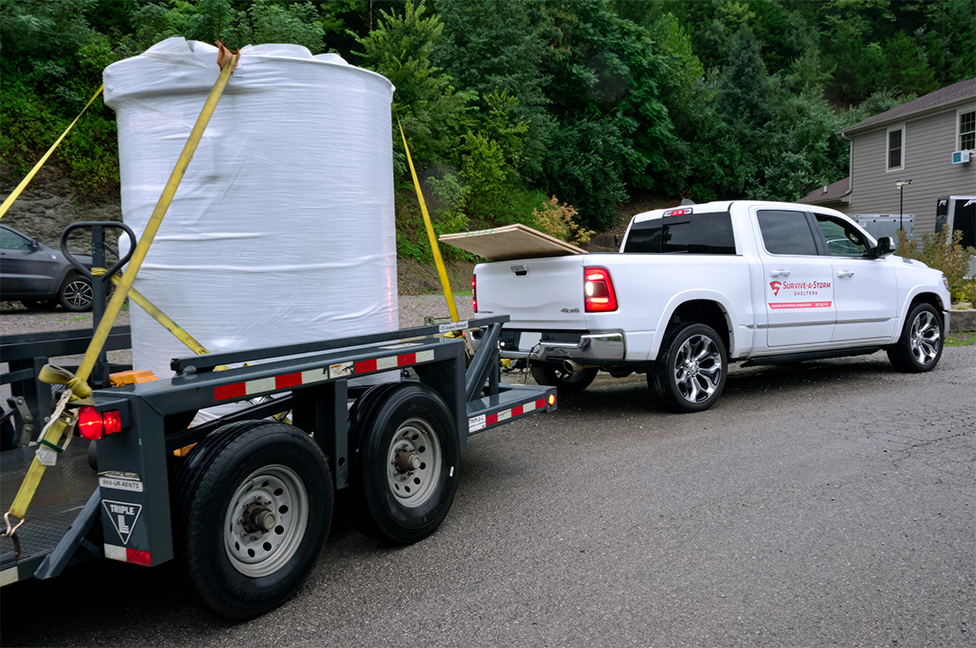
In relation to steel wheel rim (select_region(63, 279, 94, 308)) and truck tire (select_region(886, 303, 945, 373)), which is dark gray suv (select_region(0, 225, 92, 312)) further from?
truck tire (select_region(886, 303, 945, 373))

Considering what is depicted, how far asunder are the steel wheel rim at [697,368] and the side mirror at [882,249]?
8.98 feet

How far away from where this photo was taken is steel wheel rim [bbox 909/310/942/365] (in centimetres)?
875

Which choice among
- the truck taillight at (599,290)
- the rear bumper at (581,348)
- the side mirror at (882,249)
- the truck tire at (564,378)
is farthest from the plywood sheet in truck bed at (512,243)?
the side mirror at (882,249)

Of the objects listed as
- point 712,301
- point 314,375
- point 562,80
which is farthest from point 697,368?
point 562,80

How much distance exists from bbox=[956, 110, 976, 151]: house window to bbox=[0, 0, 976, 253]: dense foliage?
11.0 metres

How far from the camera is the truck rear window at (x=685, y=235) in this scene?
24.0 feet

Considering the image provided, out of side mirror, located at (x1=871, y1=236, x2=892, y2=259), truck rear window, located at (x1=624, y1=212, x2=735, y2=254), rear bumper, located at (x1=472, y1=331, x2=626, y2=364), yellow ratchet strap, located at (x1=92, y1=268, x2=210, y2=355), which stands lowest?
rear bumper, located at (x1=472, y1=331, x2=626, y2=364)

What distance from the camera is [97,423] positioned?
2609 millimetres

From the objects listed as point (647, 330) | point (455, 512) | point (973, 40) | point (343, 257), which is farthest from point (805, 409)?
point (973, 40)

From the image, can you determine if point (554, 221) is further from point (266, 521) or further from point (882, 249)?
point (266, 521)

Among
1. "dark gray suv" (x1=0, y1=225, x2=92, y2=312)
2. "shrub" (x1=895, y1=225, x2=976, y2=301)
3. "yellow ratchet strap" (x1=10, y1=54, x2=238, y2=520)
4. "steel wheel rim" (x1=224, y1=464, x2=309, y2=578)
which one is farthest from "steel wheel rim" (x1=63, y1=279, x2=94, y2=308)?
"shrub" (x1=895, y1=225, x2=976, y2=301)

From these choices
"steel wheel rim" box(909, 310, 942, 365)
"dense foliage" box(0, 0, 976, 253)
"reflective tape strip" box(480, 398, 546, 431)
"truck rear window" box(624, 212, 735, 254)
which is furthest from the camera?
"dense foliage" box(0, 0, 976, 253)

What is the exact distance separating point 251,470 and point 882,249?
753 centimetres

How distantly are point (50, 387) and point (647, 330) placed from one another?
4445mm
